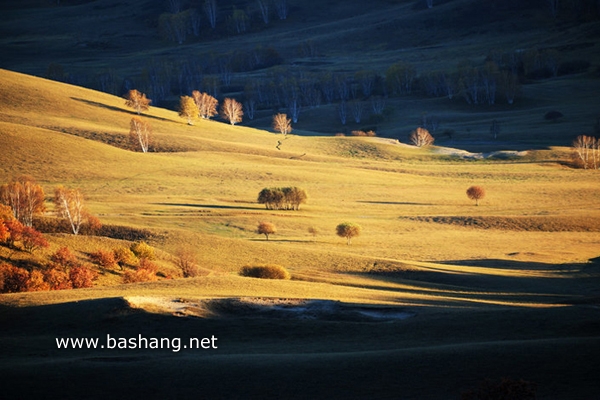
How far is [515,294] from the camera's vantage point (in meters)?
37.4

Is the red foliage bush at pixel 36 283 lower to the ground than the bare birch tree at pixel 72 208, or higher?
lower

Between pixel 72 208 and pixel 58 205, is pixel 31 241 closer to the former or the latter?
pixel 72 208

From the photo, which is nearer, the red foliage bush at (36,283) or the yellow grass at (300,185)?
the red foliage bush at (36,283)

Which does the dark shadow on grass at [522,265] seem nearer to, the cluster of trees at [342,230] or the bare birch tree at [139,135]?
the cluster of trees at [342,230]

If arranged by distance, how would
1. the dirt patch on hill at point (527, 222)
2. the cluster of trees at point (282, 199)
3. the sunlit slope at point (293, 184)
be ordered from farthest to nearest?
the cluster of trees at point (282, 199)
the dirt patch on hill at point (527, 222)
the sunlit slope at point (293, 184)

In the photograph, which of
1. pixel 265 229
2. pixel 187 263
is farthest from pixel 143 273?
pixel 265 229

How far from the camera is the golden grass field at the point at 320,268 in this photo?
69.5 ft

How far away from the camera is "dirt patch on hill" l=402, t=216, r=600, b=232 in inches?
2566

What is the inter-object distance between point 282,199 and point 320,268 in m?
25.1

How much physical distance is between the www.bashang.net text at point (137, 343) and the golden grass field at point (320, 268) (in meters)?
0.46

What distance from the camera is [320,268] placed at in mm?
46000

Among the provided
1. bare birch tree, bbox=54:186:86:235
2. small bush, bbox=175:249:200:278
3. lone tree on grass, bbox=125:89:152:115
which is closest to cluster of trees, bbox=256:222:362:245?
small bush, bbox=175:249:200:278

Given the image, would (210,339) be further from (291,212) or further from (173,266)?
(291,212)

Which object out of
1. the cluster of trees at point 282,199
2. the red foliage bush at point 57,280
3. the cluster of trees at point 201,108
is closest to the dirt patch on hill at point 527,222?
the cluster of trees at point 282,199
